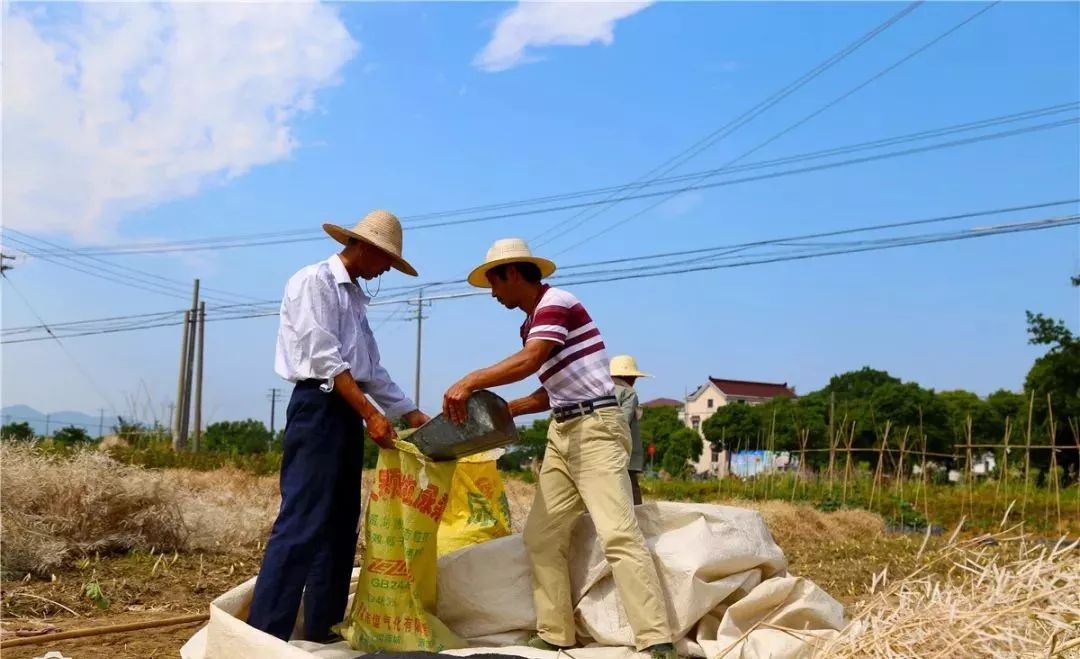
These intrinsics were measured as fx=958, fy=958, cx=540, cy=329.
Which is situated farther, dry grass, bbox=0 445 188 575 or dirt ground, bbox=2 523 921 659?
dry grass, bbox=0 445 188 575

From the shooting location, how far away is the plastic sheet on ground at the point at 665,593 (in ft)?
10.8

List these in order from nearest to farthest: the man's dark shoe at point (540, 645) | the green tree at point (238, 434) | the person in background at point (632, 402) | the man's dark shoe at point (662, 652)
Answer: the man's dark shoe at point (662, 652)
the man's dark shoe at point (540, 645)
the person in background at point (632, 402)
the green tree at point (238, 434)

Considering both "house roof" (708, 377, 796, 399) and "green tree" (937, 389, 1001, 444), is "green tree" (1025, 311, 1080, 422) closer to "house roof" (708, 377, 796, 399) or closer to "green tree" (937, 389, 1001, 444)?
"green tree" (937, 389, 1001, 444)

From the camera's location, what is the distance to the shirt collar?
3.40 m

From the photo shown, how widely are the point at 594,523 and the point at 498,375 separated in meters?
0.63

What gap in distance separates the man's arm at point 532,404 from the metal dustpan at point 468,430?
0.28 metres

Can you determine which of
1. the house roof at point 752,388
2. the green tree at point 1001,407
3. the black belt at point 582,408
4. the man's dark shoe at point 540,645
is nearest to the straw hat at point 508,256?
the black belt at point 582,408

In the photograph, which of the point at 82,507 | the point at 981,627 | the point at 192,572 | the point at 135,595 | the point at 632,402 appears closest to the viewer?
the point at 981,627

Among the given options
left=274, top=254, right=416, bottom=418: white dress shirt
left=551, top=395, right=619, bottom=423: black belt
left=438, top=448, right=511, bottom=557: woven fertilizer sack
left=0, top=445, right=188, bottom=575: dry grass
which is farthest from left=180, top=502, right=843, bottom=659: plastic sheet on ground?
left=0, top=445, right=188, bottom=575: dry grass

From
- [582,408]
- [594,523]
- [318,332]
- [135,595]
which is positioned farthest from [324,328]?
[135,595]

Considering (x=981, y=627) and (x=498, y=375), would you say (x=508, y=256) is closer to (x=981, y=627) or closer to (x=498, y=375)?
(x=498, y=375)

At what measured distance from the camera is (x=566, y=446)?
3475mm

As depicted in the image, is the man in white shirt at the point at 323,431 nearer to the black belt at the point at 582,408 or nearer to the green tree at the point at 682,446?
the black belt at the point at 582,408

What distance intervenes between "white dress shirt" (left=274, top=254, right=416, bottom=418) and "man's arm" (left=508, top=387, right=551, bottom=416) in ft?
1.84
